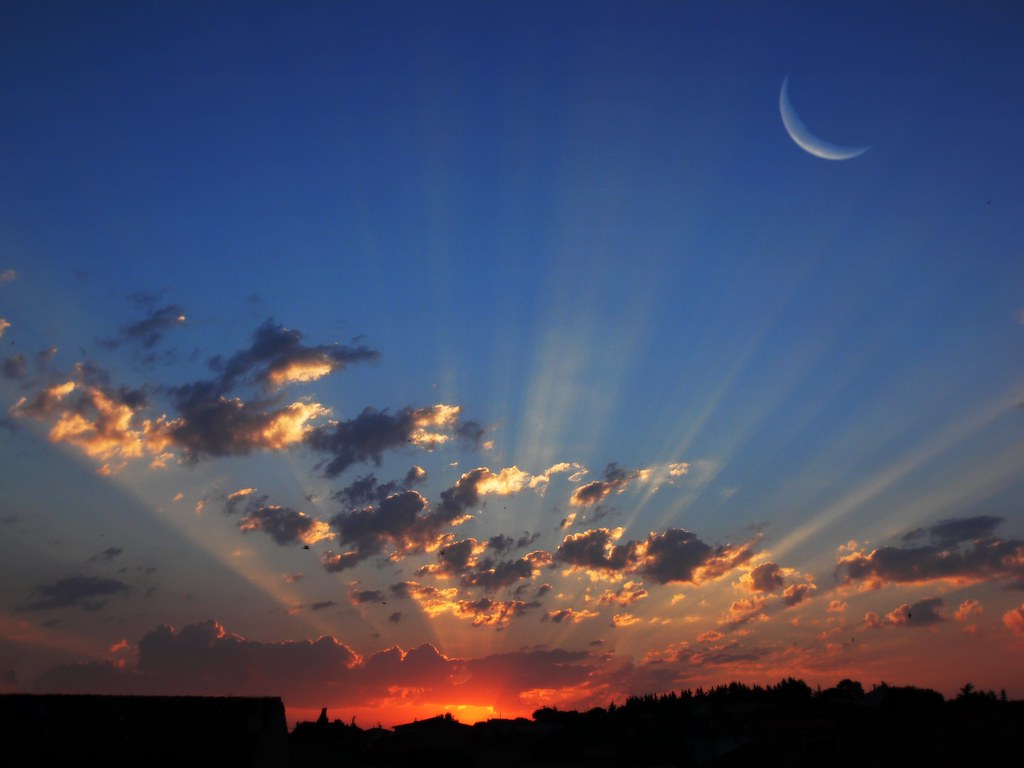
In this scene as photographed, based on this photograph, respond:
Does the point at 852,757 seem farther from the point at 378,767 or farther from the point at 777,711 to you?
the point at 777,711

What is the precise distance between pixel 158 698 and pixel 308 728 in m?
63.5

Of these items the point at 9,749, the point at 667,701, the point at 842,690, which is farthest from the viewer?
the point at 667,701

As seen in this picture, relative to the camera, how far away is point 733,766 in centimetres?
6800

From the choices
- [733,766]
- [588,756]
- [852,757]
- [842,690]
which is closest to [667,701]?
[842,690]

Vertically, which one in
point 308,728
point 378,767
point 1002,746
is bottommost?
point 1002,746

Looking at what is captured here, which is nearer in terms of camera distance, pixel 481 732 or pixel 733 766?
pixel 733 766

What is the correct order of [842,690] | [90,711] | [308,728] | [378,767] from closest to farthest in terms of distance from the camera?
[90,711] < [378,767] < [308,728] < [842,690]

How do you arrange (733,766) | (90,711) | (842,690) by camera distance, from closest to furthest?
(90,711)
(733,766)
(842,690)

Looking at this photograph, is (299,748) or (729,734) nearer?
(299,748)

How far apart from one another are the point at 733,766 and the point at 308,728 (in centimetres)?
6473

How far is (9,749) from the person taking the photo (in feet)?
155

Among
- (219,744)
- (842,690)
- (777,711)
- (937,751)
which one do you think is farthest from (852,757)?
(842,690)

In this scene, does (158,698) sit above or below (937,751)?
above

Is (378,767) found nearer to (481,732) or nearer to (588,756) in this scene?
(588,756)
